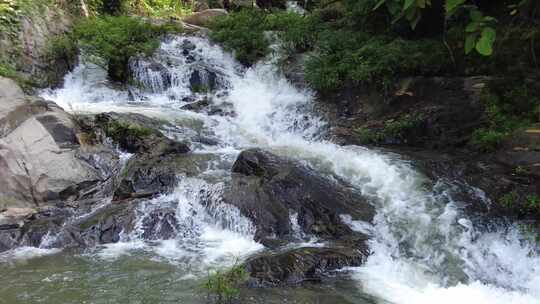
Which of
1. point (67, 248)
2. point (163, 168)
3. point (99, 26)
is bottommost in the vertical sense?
point (67, 248)

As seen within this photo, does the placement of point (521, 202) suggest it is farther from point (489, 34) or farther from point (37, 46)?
point (37, 46)

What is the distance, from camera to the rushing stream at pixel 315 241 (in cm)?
532

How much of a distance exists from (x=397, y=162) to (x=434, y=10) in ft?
15.1

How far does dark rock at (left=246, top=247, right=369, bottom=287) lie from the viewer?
18.1ft

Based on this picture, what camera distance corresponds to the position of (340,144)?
33.5 feet

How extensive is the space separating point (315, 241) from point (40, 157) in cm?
492

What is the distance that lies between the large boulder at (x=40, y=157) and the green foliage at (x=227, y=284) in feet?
12.9

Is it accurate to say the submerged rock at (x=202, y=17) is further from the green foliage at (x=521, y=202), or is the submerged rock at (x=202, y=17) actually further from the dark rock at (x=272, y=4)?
the green foliage at (x=521, y=202)

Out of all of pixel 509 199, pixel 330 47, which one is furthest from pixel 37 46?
pixel 509 199

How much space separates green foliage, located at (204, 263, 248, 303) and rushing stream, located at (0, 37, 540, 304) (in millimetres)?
202

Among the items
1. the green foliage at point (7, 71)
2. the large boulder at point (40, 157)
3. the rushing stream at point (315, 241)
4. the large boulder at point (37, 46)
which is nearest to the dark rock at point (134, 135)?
the large boulder at point (40, 157)

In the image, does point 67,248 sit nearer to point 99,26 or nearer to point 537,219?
point 537,219

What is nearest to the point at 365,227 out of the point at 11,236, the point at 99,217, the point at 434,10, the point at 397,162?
the point at 397,162

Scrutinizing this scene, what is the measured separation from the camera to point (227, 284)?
4.99 m
